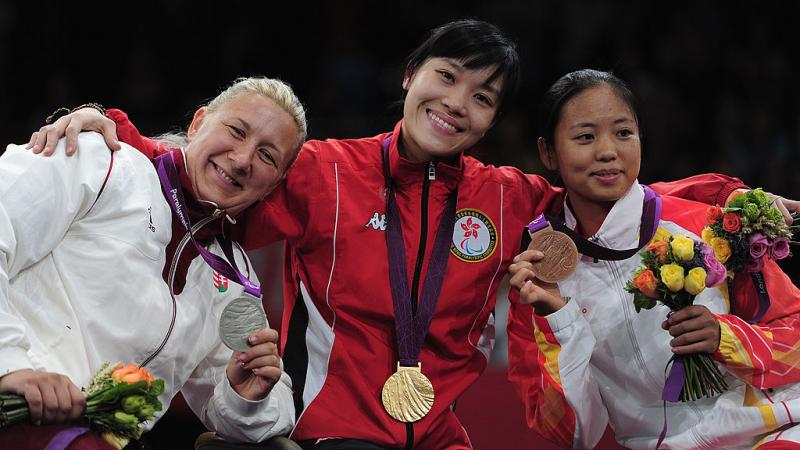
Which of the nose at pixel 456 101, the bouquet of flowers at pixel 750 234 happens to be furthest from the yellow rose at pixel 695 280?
the nose at pixel 456 101

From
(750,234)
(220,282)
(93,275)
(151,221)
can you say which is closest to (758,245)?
(750,234)

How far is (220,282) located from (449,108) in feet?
2.98

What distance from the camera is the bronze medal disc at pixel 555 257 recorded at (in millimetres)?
2920

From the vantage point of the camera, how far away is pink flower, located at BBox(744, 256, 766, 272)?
2.89 metres

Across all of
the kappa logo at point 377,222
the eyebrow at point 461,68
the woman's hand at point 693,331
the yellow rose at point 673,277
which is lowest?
the woman's hand at point 693,331

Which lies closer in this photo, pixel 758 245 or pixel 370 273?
pixel 758 245

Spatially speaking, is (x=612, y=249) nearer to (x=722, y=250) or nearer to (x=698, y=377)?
(x=722, y=250)

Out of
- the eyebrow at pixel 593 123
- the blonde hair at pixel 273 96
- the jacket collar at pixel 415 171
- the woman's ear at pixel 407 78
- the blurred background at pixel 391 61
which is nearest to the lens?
the blonde hair at pixel 273 96

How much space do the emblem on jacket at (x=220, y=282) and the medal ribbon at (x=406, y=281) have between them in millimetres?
509

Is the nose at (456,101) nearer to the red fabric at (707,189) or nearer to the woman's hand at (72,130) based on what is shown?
the red fabric at (707,189)

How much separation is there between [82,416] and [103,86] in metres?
5.30

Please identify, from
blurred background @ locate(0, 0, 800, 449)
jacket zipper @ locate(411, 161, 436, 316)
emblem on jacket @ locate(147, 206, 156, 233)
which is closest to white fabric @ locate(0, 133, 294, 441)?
emblem on jacket @ locate(147, 206, 156, 233)

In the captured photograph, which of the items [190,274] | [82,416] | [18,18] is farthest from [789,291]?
[18,18]

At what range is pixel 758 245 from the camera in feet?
9.40
